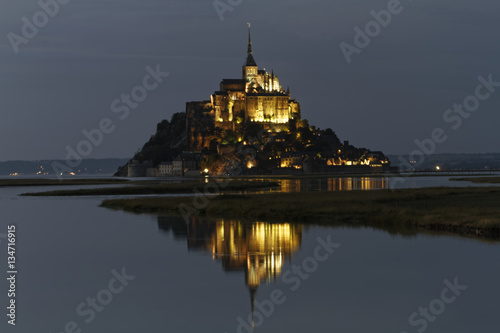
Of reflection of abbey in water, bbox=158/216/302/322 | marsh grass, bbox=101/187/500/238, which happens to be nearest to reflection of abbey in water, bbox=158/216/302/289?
reflection of abbey in water, bbox=158/216/302/322

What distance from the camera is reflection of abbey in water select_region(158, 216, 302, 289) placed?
23609mm

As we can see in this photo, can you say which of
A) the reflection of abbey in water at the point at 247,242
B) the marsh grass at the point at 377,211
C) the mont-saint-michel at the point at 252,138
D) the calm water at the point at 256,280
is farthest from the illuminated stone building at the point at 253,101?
the calm water at the point at 256,280

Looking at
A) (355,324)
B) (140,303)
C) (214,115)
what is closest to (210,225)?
(140,303)

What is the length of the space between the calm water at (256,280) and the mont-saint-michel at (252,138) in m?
129

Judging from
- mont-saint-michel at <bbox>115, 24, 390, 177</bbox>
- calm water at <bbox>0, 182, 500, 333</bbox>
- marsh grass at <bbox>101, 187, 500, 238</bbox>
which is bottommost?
calm water at <bbox>0, 182, 500, 333</bbox>

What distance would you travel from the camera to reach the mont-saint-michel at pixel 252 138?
163250 mm

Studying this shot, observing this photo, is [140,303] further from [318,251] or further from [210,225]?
[210,225]

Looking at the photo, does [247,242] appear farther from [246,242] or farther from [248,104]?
[248,104]

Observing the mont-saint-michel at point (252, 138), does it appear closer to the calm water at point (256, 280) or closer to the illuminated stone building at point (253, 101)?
the illuminated stone building at point (253, 101)

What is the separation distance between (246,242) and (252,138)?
135 metres

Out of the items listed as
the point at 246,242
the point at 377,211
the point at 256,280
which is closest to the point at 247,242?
the point at 246,242

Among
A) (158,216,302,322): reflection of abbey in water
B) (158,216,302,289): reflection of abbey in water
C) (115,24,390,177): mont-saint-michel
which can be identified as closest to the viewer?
(158,216,302,322): reflection of abbey in water

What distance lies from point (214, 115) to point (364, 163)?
44.5 m

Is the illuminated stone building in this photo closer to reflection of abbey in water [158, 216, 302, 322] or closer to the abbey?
the abbey
